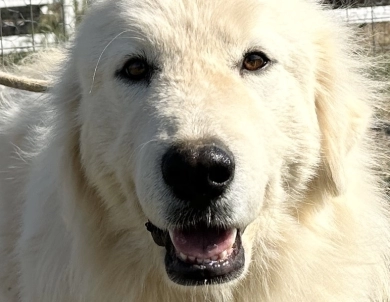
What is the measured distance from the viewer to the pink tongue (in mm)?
2768

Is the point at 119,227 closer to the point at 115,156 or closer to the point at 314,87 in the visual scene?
the point at 115,156

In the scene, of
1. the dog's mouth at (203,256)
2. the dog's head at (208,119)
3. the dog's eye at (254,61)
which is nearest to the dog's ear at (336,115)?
the dog's head at (208,119)

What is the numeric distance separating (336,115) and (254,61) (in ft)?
1.60

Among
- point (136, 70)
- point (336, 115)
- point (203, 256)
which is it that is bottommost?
point (203, 256)

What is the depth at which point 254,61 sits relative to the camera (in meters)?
2.97

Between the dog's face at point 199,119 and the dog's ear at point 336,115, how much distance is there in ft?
0.21

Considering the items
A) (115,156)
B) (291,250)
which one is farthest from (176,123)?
(291,250)

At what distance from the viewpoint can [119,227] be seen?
3.17 metres

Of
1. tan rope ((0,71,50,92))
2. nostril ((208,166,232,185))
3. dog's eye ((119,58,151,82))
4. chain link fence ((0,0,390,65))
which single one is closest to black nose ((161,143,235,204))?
nostril ((208,166,232,185))

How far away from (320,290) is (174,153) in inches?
44.9

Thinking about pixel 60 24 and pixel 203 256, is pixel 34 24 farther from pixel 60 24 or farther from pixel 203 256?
pixel 203 256

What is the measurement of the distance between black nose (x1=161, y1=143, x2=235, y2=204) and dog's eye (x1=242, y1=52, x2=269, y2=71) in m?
0.55

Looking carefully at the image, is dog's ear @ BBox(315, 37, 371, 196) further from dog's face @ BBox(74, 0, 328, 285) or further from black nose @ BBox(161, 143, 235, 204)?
black nose @ BBox(161, 143, 235, 204)

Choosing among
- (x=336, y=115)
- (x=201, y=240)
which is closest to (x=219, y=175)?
(x=201, y=240)
